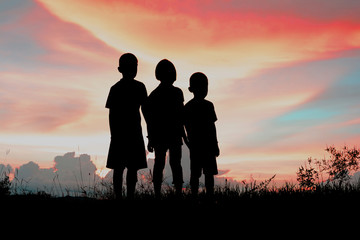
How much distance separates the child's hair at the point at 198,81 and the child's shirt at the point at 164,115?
1.51ft

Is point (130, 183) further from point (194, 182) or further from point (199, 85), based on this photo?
point (199, 85)

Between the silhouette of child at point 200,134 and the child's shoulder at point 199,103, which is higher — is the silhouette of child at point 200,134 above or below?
below

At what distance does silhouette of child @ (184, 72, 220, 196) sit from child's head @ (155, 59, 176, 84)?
0.56 meters

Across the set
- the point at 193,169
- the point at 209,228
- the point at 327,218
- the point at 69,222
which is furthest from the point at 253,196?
the point at 69,222

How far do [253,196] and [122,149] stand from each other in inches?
109

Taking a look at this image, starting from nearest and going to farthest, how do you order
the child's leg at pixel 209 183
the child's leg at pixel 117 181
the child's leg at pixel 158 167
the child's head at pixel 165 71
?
1. the child's leg at pixel 117 181
2. the child's leg at pixel 158 167
3. the child's head at pixel 165 71
4. the child's leg at pixel 209 183

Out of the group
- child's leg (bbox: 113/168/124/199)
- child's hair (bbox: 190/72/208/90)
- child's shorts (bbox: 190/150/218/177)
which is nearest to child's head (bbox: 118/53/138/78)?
child's hair (bbox: 190/72/208/90)

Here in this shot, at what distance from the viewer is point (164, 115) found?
796cm

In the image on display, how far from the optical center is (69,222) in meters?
6.16

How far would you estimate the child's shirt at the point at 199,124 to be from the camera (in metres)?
8.34

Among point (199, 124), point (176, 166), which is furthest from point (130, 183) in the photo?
point (199, 124)

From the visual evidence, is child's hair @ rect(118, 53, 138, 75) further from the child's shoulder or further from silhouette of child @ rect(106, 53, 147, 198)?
the child's shoulder

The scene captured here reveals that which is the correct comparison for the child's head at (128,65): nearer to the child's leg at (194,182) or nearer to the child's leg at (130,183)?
the child's leg at (130,183)

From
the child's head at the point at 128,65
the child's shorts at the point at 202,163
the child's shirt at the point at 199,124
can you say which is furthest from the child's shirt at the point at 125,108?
the child's shorts at the point at 202,163
